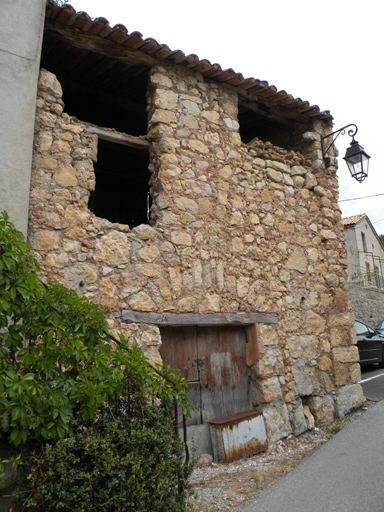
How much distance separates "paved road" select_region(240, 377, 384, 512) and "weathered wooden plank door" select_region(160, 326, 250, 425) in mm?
1136

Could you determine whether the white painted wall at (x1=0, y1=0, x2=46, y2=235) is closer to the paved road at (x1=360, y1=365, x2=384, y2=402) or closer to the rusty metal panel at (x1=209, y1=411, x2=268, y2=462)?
the rusty metal panel at (x1=209, y1=411, x2=268, y2=462)

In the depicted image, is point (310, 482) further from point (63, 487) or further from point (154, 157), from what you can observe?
point (154, 157)

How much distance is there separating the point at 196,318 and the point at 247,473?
1.71 metres

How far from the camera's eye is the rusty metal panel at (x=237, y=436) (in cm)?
481

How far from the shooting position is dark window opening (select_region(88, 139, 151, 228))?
729 centimetres

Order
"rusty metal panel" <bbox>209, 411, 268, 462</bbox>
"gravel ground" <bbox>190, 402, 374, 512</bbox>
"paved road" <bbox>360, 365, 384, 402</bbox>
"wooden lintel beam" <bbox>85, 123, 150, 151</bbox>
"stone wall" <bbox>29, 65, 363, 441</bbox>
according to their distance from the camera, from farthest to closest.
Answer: "paved road" <bbox>360, 365, 384, 402</bbox> < "rusty metal panel" <bbox>209, 411, 268, 462</bbox> < "wooden lintel beam" <bbox>85, 123, 150, 151</bbox> < "stone wall" <bbox>29, 65, 363, 441</bbox> < "gravel ground" <bbox>190, 402, 374, 512</bbox>

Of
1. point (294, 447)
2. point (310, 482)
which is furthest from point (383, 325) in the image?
point (310, 482)

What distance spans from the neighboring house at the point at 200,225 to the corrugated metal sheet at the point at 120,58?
A: 0.07ft

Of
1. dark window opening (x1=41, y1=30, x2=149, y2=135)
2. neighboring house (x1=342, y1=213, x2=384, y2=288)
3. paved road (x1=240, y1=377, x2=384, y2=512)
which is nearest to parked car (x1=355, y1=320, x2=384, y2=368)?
paved road (x1=240, y1=377, x2=384, y2=512)

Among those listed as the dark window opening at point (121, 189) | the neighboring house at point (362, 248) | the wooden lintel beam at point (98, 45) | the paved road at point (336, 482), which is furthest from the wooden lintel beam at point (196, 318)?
the neighboring house at point (362, 248)

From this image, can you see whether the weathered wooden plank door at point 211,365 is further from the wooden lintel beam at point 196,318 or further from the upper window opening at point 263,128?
the upper window opening at point 263,128

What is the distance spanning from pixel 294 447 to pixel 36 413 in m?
3.67

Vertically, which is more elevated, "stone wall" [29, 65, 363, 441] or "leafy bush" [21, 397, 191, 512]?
"stone wall" [29, 65, 363, 441]

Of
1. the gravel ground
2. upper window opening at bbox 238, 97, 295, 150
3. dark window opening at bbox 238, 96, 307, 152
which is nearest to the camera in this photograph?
the gravel ground
